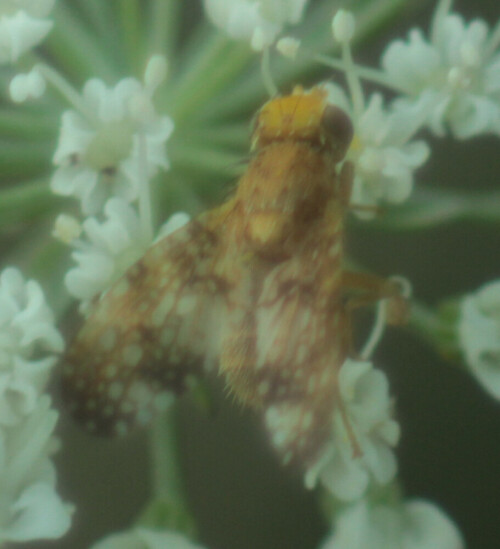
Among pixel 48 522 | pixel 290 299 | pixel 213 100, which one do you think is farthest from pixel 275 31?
pixel 48 522

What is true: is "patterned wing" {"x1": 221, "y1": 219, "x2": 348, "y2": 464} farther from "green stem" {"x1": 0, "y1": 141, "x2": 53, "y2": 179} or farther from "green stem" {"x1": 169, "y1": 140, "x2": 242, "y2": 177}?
"green stem" {"x1": 0, "y1": 141, "x2": 53, "y2": 179}

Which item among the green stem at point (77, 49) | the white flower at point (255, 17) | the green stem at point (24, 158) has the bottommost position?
the white flower at point (255, 17)

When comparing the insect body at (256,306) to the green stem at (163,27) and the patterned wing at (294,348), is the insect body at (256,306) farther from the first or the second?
the green stem at (163,27)

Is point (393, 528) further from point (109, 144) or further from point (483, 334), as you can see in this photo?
point (109, 144)

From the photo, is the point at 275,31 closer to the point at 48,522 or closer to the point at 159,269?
the point at 159,269

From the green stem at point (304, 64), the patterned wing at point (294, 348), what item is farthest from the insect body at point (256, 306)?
the green stem at point (304, 64)

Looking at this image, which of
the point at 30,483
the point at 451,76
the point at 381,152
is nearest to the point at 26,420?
the point at 30,483

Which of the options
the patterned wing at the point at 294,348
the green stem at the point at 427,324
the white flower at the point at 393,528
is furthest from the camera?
the green stem at the point at 427,324
